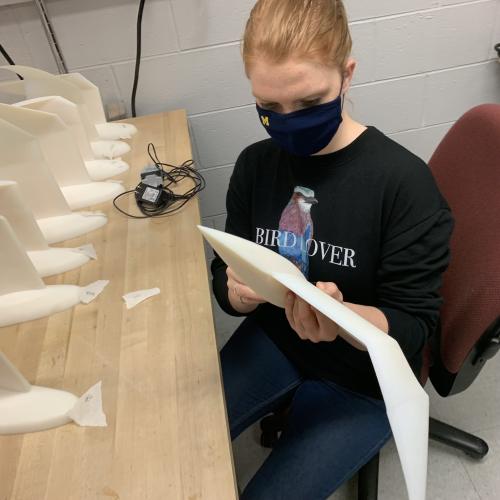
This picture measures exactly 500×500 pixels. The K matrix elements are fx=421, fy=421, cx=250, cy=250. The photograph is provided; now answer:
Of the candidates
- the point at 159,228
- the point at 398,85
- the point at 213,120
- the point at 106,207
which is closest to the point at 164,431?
the point at 159,228

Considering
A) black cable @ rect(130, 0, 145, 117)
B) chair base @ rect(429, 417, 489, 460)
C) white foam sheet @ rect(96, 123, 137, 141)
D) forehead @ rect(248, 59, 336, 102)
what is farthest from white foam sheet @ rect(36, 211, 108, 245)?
chair base @ rect(429, 417, 489, 460)

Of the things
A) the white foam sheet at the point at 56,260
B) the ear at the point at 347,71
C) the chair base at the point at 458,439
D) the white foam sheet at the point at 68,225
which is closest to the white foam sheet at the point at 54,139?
the white foam sheet at the point at 68,225

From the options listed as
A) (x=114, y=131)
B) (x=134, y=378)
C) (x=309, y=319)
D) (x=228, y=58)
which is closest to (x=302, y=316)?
(x=309, y=319)

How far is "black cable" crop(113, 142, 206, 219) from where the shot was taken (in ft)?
3.43

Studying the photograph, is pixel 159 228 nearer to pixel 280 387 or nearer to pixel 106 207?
pixel 106 207

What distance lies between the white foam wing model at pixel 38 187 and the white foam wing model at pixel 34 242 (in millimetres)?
34

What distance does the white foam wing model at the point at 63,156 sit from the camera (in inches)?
35.3

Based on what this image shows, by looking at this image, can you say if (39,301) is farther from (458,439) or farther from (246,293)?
(458,439)

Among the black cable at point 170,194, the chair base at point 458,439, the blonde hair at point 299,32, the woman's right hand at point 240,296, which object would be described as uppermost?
the blonde hair at point 299,32

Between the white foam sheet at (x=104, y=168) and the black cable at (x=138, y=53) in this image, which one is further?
the black cable at (x=138, y=53)

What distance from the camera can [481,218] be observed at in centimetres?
82

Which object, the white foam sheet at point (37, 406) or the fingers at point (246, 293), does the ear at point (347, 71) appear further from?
the white foam sheet at point (37, 406)

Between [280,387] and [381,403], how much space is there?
0.22 m

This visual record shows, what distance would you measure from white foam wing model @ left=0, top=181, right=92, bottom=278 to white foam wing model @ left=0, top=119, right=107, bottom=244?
0.03 meters
